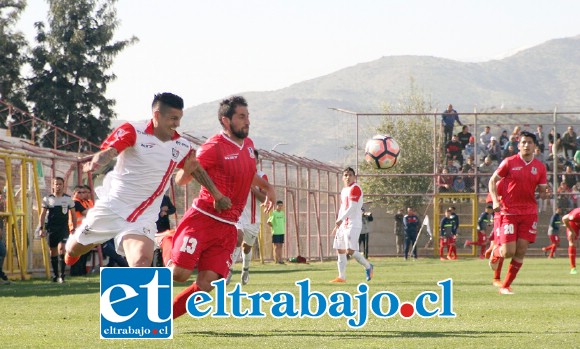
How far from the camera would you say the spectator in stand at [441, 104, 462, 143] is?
4641cm

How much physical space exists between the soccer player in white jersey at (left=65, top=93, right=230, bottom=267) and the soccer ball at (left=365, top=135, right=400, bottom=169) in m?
20.4

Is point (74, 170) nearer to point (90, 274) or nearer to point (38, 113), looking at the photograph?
point (90, 274)

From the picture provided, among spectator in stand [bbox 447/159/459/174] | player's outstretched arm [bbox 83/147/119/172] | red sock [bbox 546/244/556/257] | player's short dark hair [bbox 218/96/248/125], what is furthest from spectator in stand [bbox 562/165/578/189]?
player's outstretched arm [bbox 83/147/119/172]

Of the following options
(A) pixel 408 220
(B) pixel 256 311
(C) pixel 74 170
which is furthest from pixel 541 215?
(B) pixel 256 311

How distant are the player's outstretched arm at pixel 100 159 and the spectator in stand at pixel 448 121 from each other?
36402mm

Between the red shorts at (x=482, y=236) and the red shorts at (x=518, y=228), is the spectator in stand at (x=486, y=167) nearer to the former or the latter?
the red shorts at (x=482, y=236)

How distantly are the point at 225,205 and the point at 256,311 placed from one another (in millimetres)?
3542

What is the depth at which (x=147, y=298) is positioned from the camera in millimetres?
10375

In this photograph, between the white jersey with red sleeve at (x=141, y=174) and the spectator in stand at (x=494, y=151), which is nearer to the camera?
the white jersey with red sleeve at (x=141, y=174)

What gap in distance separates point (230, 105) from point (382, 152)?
20.1 m

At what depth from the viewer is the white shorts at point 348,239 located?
2217 cm

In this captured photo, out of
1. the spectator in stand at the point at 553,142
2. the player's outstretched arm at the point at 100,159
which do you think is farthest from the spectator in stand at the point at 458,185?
the player's outstretched arm at the point at 100,159

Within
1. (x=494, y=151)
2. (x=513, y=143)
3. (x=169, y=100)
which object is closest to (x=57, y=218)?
(x=169, y=100)

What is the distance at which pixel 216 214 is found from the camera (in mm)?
11359
